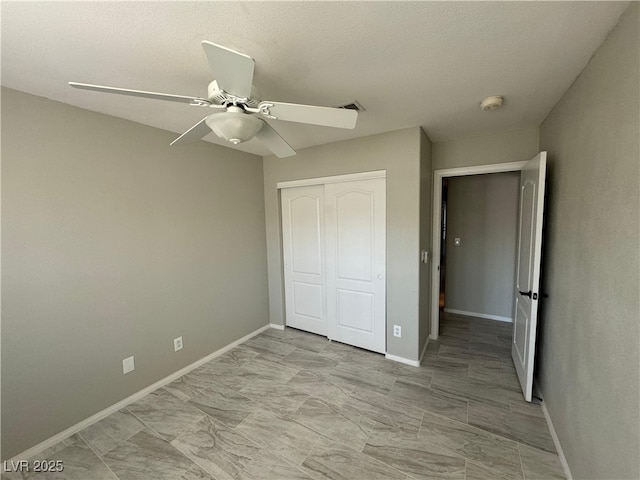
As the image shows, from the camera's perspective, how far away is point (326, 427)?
6.19ft

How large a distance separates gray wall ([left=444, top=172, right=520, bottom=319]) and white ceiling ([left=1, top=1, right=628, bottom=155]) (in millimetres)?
1889

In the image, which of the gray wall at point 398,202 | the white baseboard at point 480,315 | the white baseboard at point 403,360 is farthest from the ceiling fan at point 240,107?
the white baseboard at point 480,315

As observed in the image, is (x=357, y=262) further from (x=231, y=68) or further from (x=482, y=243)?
(x=231, y=68)

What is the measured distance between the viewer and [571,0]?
102cm

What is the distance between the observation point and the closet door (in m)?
3.20

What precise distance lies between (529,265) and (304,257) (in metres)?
2.25

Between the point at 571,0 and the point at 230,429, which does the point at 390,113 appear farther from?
the point at 230,429

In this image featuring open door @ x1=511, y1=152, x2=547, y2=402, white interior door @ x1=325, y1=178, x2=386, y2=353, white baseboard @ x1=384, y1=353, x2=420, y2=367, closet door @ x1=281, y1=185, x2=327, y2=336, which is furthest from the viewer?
closet door @ x1=281, y1=185, x2=327, y2=336

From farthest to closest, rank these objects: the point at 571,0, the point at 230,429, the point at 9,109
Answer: the point at 230,429 < the point at 9,109 < the point at 571,0

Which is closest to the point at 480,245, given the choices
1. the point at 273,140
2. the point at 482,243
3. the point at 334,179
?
the point at 482,243

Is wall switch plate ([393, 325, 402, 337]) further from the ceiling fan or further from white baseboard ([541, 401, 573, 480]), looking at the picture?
the ceiling fan

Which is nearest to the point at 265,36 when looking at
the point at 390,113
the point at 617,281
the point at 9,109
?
the point at 390,113

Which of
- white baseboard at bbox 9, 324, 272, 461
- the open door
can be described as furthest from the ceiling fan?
white baseboard at bbox 9, 324, 272, 461

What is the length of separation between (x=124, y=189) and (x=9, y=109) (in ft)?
2.35
